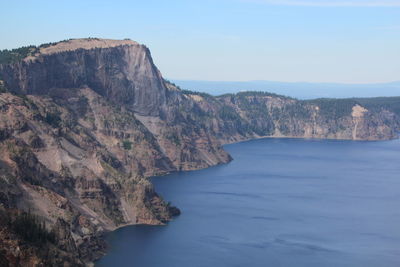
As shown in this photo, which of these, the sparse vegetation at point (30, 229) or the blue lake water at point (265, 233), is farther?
the blue lake water at point (265, 233)

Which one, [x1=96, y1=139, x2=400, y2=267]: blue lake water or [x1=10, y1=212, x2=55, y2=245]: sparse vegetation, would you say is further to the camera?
[x1=96, y1=139, x2=400, y2=267]: blue lake water

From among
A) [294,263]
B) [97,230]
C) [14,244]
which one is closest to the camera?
[14,244]

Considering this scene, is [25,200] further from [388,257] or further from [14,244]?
[388,257]

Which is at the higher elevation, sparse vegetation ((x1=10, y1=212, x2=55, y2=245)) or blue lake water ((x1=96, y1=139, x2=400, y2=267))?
sparse vegetation ((x1=10, y1=212, x2=55, y2=245))

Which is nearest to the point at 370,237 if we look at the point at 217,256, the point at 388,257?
the point at 388,257

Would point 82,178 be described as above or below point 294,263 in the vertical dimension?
above

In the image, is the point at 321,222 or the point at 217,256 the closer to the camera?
the point at 217,256

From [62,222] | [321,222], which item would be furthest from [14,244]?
[321,222]

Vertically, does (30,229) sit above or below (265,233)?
above

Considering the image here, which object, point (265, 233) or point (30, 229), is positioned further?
point (265, 233)

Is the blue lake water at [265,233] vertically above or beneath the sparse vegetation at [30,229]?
beneath

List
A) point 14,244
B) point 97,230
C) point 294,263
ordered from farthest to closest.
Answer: point 97,230
point 294,263
point 14,244
